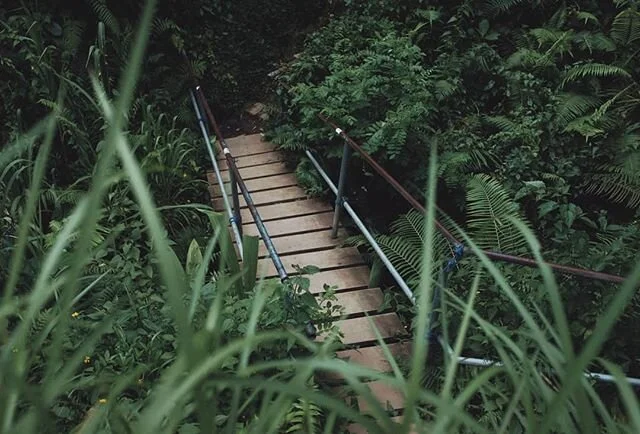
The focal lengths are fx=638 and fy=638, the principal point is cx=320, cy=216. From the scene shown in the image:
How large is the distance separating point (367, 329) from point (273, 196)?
1.49 m

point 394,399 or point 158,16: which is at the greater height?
point 158,16

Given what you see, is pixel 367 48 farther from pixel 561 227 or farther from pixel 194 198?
pixel 561 227

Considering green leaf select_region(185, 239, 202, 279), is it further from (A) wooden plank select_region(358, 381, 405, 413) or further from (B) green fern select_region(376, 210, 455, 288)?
(B) green fern select_region(376, 210, 455, 288)

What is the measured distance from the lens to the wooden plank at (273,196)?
153 inches

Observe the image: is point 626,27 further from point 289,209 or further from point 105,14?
point 105,14

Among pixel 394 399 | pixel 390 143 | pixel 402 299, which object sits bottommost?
pixel 402 299

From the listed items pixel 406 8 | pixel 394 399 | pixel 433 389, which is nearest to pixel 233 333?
pixel 394 399

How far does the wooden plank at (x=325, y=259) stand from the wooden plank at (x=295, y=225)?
10.2 inches

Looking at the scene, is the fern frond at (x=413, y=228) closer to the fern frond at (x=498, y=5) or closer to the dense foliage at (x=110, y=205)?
the dense foliage at (x=110, y=205)

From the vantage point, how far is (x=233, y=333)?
6.62 ft

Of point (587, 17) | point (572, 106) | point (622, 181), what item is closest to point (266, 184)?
point (572, 106)

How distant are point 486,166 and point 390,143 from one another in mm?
790

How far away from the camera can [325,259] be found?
323 cm

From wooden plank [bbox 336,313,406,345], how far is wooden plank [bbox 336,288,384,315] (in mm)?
77
